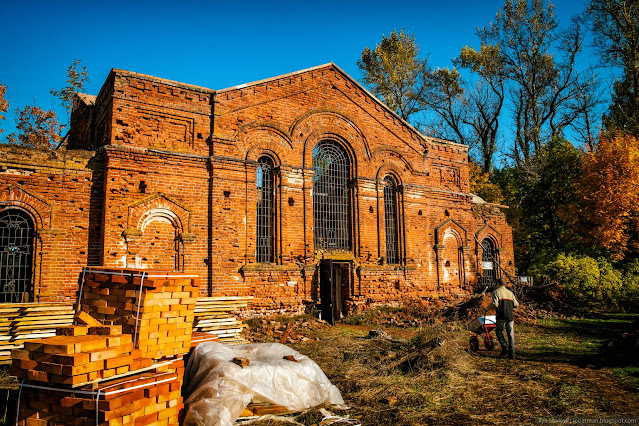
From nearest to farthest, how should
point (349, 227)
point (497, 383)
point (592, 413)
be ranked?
1. point (592, 413)
2. point (497, 383)
3. point (349, 227)

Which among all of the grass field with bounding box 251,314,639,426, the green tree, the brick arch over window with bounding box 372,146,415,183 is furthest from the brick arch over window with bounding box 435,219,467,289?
the green tree

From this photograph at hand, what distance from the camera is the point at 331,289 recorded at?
1323 cm

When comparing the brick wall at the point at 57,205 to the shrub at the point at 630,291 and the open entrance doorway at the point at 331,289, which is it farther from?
the shrub at the point at 630,291

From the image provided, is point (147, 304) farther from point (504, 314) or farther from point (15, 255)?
point (504, 314)

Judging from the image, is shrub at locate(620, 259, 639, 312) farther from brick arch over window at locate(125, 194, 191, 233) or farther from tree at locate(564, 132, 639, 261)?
brick arch over window at locate(125, 194, 191, 233)

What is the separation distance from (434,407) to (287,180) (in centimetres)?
908

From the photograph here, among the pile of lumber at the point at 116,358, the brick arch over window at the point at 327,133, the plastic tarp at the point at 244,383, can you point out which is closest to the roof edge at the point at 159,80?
the brick arch over window at the point at 327,133

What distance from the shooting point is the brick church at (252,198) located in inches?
412

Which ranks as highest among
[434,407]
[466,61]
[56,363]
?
[466,61]

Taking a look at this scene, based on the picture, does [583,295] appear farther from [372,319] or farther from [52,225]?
[52,225]

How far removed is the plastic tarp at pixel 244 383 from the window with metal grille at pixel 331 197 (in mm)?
8396

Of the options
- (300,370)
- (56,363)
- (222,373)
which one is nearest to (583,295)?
(300,370)

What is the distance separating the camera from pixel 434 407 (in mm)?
5906

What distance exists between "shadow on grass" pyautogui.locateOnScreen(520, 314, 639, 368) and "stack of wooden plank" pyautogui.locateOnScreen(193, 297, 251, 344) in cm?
620
